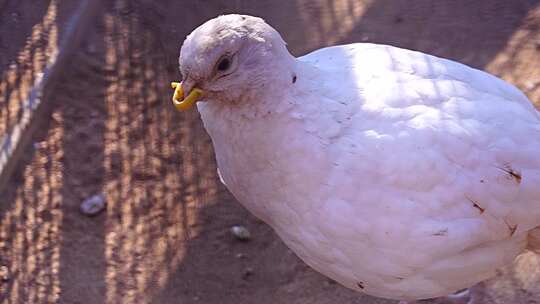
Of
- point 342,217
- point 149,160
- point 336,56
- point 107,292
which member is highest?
point 336,56

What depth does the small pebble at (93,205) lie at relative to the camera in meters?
3.39

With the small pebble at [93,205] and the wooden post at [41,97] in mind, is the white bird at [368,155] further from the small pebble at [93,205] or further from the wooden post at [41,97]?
the wooden post at [41,97]

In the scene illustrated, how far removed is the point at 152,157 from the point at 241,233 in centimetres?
63

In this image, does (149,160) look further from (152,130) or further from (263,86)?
(263,86)

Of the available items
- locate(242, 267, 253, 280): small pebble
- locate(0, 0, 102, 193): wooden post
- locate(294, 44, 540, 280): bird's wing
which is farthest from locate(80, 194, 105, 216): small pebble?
locate(294, 44, 540, 280): bird's wing

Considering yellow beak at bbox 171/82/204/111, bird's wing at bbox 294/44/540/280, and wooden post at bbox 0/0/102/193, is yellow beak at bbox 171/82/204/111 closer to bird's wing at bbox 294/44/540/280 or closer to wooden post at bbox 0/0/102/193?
bird's wing at bbox 294/44/540/280

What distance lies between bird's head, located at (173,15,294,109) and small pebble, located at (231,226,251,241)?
4.36 ft

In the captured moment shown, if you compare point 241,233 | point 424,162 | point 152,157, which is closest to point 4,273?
point 152,157

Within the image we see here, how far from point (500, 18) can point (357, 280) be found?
7.11 ft

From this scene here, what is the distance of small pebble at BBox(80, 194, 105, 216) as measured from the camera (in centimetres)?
339

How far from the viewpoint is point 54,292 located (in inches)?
124

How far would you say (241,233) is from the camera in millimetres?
3402

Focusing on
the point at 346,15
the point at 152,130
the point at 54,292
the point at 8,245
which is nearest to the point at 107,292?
the point at 54,292

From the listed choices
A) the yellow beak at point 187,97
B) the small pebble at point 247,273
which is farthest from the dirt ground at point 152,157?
the yellow beak at point 187,97
